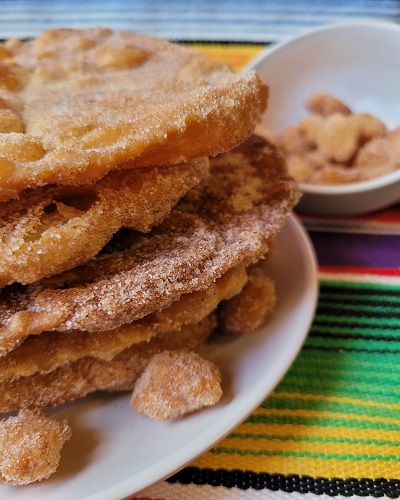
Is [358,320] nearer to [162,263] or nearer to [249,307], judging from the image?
[249,307]

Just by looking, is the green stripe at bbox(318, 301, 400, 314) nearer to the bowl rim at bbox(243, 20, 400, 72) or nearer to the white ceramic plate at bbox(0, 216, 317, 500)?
the white ceramic plate at bbox(0, 216, 317, 500)

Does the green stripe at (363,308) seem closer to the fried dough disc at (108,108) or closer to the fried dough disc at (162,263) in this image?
the fried dough disc at (162,263)

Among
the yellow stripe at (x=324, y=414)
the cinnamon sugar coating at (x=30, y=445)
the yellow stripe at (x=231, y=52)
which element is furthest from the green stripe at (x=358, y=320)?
the yellow stripe at (x=231, y=52)

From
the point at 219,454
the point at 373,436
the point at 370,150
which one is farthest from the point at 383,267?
the point at 219,454

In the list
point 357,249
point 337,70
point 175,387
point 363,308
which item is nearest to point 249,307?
point 175,387

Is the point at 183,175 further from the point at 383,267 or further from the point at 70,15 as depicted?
the point at 70,15

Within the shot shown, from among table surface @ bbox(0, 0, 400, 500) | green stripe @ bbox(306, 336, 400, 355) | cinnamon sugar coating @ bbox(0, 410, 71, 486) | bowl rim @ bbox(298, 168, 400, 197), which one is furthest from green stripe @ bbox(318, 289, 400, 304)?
cinnamon sugar coating @ bbox(0, 410, 71, 486)
